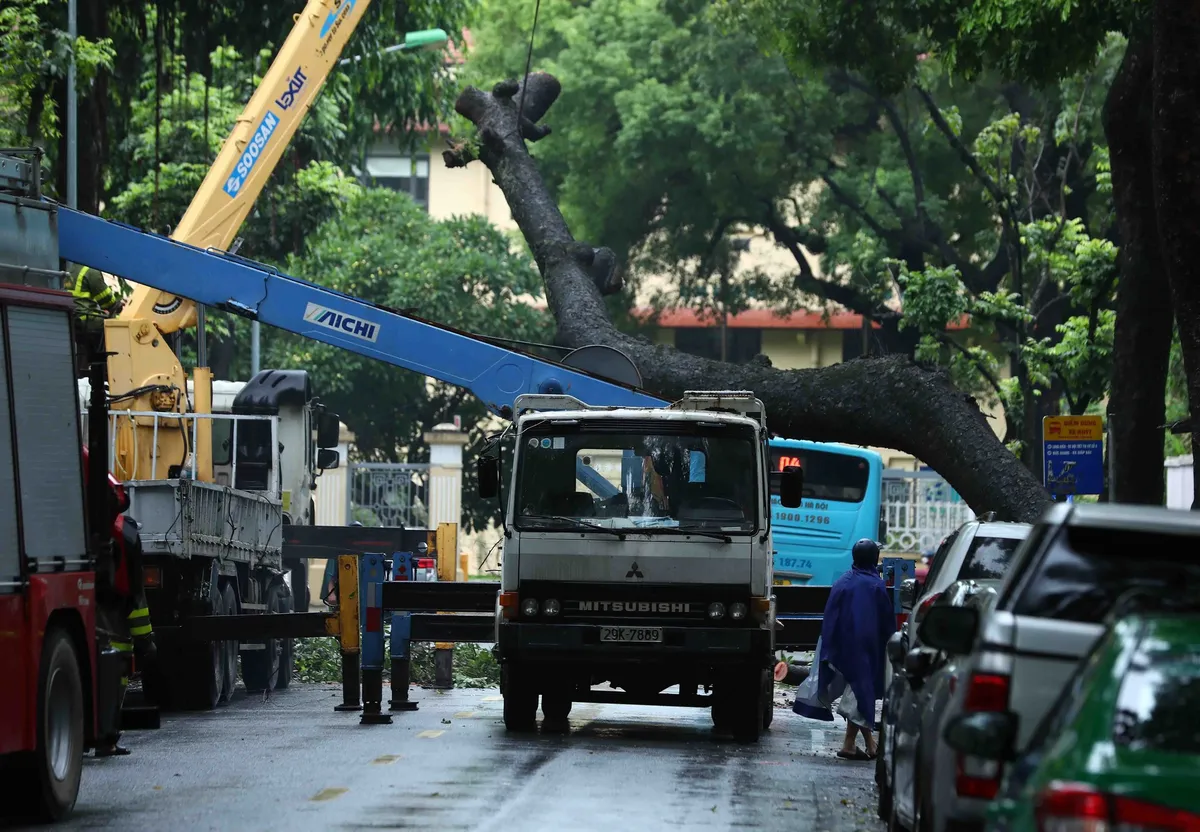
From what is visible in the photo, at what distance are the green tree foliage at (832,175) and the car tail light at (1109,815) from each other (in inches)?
960

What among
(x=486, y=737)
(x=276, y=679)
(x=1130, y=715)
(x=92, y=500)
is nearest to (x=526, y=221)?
(x=276, y=679)

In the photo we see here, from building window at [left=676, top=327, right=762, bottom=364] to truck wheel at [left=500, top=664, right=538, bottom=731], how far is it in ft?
124

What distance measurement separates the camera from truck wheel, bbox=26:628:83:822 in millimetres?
10102

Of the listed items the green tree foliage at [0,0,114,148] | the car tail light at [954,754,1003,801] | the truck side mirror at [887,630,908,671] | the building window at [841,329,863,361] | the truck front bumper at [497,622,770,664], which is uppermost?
the green tree foliage at [0,0,114,148]

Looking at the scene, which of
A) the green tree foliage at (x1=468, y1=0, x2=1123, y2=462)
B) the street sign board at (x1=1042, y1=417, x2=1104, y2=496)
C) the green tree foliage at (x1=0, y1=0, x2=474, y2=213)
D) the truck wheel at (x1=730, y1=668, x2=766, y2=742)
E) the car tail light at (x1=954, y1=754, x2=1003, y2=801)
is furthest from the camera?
the green tree foliage at (x1=468, y1=0, x2=1123, y2=462)

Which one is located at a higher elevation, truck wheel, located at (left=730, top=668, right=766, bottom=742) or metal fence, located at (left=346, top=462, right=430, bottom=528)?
metal fence, located at (left=346, top=462, right=430, bottom=528)

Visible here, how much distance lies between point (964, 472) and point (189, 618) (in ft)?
25.7

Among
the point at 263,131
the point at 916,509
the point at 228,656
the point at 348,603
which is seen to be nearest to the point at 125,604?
the point at 348,603

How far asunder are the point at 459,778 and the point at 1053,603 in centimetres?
568

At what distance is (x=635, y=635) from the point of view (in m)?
15.1

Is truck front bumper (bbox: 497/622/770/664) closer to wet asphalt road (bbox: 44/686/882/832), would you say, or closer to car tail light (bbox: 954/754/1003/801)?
wet asphalt road (bbox: 44/686/882/832)

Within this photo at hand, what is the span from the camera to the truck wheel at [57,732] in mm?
10102

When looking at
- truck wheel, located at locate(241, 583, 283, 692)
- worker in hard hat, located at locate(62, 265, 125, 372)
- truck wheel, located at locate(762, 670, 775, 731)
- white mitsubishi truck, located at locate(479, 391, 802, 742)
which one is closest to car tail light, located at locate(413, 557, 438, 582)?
truck wheel, located at locate(241, 583, 283, 692)

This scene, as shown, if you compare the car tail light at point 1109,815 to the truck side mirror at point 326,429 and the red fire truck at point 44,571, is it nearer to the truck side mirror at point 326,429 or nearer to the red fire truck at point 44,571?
the red fire truck at point 44,571
